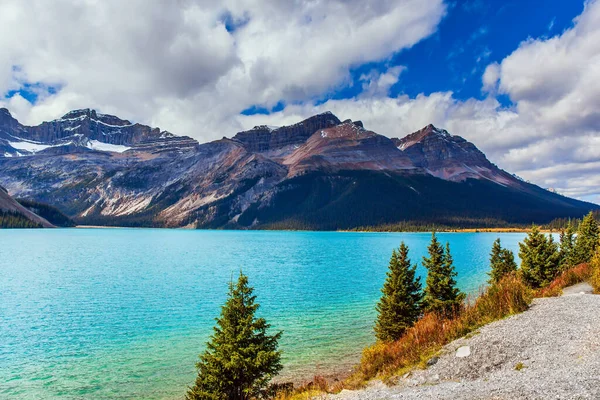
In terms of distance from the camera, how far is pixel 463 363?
14.9m

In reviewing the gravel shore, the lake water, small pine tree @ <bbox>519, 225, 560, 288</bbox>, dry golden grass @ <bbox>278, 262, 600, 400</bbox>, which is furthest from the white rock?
small pine tree @ <bbox>519, 225, 560, 288</bbox>

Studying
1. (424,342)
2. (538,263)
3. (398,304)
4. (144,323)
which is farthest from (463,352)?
(144,323)

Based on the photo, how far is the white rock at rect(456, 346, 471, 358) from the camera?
15570 millimetres

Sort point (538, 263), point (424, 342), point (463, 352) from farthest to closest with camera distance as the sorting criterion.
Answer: point (538, 263) < point (424, 342) < point (463, 352)

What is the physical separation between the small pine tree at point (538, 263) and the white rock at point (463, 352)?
27913mm

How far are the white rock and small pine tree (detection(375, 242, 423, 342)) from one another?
862 centimetres

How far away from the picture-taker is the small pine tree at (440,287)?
25.5 metres

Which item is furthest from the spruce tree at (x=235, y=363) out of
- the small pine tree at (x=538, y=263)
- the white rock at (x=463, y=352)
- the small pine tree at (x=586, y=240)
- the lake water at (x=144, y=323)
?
the small pine tree at (x=586, y=240)

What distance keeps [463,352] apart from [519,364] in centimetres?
241

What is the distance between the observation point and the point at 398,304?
2559 cm

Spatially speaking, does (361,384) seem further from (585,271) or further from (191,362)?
(585,271)

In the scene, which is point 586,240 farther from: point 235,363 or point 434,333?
point 235,363

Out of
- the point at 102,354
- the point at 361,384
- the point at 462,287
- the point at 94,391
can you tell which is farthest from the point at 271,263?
the point at 361,384

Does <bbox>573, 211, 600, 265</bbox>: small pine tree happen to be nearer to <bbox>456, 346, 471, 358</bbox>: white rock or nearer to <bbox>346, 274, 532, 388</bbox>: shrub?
<bbox>346, 274, 532, 388</bbox>: shrub
